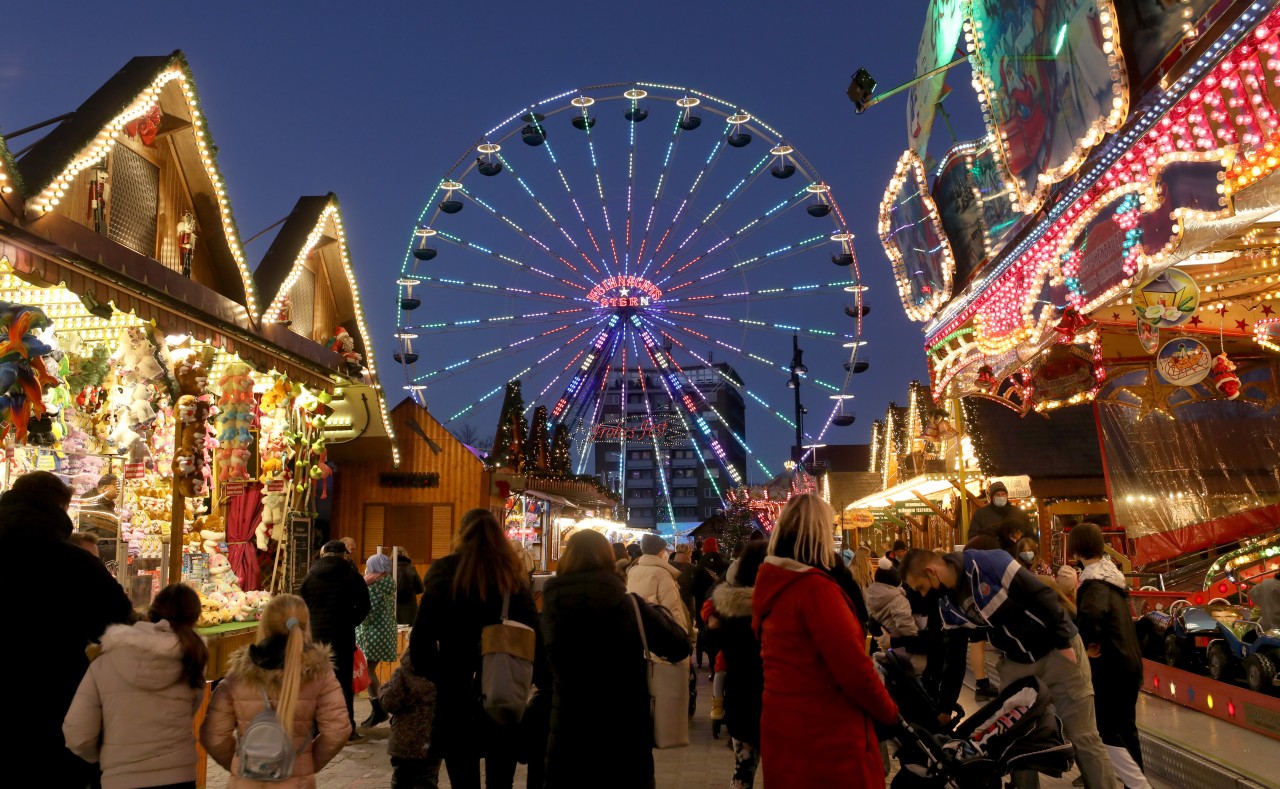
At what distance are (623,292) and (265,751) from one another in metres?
22.1

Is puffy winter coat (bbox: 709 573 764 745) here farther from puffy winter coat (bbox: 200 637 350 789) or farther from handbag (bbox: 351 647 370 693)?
handbag (bbox: 351 647 370 693)

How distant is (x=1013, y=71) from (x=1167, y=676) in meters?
5.74

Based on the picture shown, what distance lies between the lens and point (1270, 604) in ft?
27.2

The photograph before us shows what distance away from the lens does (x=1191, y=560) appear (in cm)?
1295

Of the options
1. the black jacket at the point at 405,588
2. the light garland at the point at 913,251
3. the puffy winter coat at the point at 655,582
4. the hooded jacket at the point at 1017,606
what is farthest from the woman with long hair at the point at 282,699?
the light garland at the point at 913,251

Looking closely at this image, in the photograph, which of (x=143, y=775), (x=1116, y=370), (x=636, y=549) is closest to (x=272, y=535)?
(x=636, y=549)

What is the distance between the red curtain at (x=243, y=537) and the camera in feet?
34.6

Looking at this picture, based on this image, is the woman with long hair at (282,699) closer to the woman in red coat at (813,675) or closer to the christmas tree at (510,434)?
the woman in red coat at (813,675)

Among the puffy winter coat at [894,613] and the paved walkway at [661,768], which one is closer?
the paved walkway at [661,768]

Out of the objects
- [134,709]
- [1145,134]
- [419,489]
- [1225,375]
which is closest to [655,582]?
[134,709]

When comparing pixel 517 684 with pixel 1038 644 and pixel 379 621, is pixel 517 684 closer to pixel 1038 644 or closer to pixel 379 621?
pixel 1038 644

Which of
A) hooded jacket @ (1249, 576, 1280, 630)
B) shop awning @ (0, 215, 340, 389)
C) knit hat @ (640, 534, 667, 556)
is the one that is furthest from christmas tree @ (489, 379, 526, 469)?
hooded jacket @ (1249, 576, 1280, 630)

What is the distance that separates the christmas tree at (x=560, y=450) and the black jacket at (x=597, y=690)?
66.0ft

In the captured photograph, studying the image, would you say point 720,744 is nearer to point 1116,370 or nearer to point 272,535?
point 272,535
